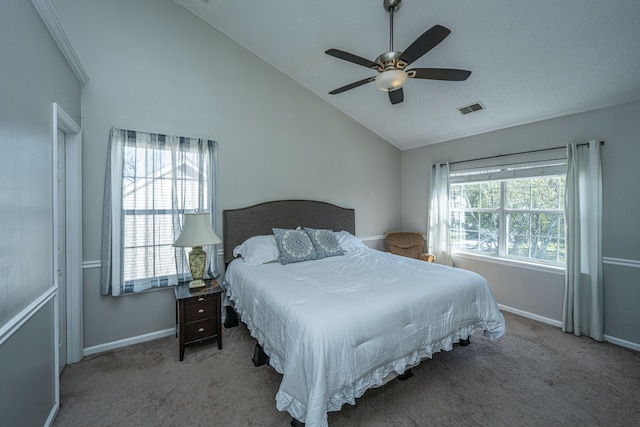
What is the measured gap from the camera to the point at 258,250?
9.29 ft

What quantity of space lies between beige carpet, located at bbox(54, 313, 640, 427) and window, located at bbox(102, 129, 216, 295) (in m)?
0.73

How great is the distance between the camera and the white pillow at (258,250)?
2.78 metres

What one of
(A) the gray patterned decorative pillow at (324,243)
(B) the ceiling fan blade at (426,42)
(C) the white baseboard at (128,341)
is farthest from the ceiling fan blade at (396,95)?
(C) the white baseboard at (128,341)

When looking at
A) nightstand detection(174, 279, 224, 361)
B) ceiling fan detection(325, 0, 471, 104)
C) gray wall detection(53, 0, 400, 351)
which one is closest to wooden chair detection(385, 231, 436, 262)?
gray wall detection(53, 0, 400, 351)

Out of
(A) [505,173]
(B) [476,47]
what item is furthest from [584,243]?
(B) [476,47]

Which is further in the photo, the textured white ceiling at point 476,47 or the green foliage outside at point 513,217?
the green foliage outside at point 513,217

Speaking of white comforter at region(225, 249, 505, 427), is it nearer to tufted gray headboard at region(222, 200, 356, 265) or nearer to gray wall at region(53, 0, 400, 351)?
tufted gray headboard at region(222, 200, 356, 265)

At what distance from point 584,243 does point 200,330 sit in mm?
4038

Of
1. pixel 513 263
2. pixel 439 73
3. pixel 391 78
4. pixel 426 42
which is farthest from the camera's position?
pixel 513 263

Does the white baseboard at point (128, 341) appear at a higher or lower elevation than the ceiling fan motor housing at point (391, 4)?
lower

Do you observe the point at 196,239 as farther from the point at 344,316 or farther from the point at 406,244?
the point at 406,244

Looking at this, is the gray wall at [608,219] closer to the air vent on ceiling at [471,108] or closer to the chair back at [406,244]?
the air vent on ceiling at [471,108]

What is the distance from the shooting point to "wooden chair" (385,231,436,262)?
4.23 meters

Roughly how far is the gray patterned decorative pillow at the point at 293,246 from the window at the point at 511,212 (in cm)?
249
